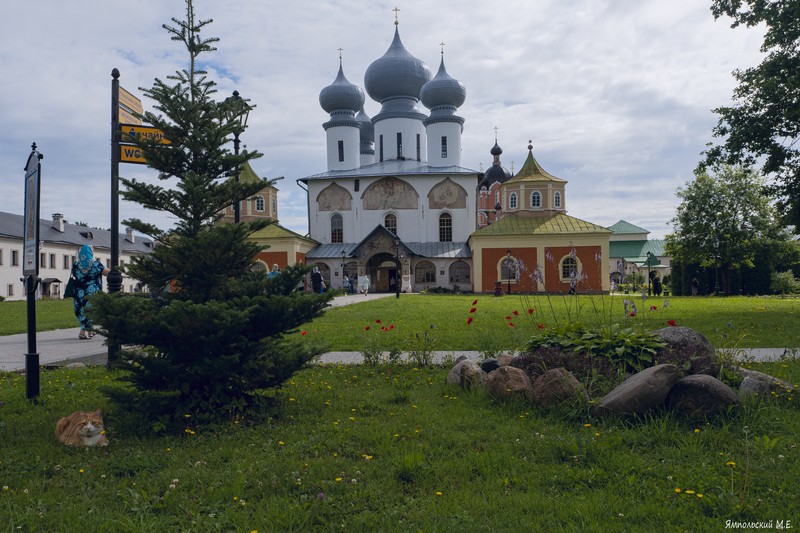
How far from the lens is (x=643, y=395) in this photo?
193 inches

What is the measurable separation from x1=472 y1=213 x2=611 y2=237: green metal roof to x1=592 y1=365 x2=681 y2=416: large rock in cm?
A: 3556

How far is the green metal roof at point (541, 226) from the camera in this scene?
3978 centimetres

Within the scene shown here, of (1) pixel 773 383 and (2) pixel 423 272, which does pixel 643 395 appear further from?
(2) pixel 423 272

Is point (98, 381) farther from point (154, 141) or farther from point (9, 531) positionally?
point (9, 531)

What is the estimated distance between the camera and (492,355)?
7.73 metres

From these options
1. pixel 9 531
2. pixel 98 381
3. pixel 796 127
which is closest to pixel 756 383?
pixel 9 531

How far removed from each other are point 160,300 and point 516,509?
3.41 metres

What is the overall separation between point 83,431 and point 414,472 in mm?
2717

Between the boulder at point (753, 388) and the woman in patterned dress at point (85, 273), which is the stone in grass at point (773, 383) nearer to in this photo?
the boulder at point (753, 388)

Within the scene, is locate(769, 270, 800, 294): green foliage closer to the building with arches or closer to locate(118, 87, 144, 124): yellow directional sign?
the building with arches

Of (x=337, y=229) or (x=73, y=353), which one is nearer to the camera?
(x=73, y=353)

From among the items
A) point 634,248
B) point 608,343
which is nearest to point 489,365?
point 608,343

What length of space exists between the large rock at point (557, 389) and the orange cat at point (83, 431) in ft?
12.4

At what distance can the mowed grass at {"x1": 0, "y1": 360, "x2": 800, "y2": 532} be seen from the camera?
10.9 ft
